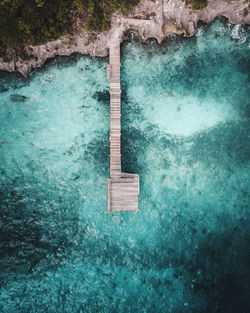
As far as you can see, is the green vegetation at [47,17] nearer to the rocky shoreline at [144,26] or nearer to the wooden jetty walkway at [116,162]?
the rocky shoreline at [144,26]

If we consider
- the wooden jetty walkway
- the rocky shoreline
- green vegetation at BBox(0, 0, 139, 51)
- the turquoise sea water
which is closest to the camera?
green vegetation at BBox(0, 0, 139, 51)

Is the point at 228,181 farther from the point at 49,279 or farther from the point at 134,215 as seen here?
the point at 49,279

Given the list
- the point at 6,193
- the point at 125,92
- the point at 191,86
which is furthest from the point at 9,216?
the point at 191,86

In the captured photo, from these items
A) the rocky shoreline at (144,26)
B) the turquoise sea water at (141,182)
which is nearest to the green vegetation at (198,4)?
the rocky shoreline at (144,26)

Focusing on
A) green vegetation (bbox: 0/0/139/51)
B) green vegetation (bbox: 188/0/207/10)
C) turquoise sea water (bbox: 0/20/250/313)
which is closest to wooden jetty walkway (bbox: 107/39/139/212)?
turquoise sea water (bbox: 0/20/250/313)

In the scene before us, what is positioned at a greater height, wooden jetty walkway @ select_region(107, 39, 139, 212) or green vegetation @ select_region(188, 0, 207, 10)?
green vegetation @ select_region(188, 0, 207, 10)

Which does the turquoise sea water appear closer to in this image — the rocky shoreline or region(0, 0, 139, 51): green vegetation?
the rocky shoreline
